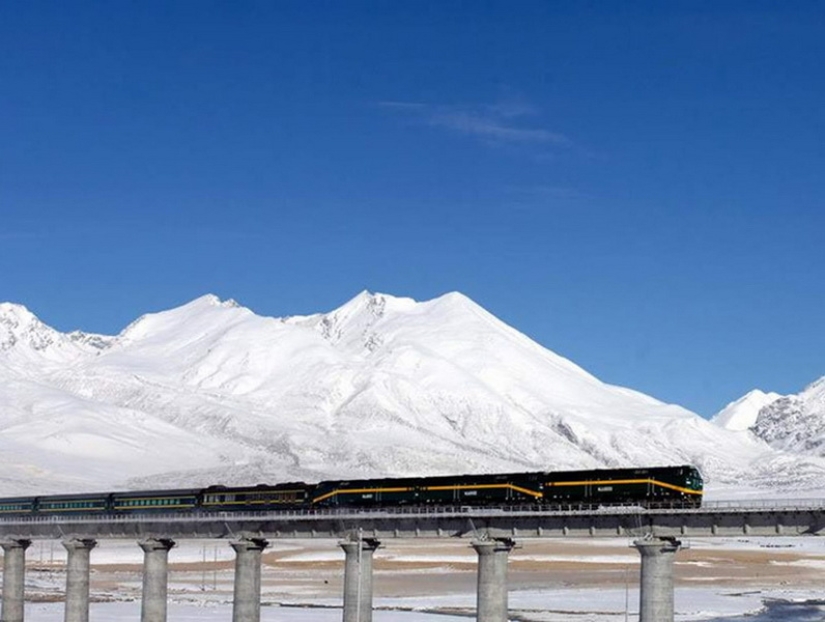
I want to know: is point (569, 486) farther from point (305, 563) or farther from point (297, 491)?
point (305, 563)

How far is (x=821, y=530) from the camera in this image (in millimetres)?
78625

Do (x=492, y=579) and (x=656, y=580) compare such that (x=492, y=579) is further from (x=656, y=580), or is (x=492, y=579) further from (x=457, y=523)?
(x=656, y=580)

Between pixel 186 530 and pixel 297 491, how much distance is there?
11.4 meters

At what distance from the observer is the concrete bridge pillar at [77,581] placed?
108250 millimetres

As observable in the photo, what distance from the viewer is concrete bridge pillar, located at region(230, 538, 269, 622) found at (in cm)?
9950

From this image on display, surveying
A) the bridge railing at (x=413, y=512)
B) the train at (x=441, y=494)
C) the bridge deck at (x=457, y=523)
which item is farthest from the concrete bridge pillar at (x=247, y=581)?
the train at (x=441, y=494)

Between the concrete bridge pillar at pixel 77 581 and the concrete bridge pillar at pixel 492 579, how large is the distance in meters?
36.6

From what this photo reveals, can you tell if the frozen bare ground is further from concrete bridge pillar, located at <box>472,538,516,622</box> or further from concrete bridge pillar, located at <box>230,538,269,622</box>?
concrete bridge pillar, located at <box>472,538,516,622</box>

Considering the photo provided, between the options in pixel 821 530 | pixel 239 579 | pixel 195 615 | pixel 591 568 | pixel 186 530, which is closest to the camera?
pixel 821 530

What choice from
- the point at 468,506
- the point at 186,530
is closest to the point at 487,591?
the point at 468,506

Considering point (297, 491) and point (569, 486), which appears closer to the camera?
point (569, 486)

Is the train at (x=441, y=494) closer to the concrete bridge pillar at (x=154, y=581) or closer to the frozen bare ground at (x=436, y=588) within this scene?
the concrete bridge pillar at (x=154, y=581)

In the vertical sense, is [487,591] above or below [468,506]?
below

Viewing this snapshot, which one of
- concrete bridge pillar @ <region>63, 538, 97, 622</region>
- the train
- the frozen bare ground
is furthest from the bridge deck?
the frozen bare ground
